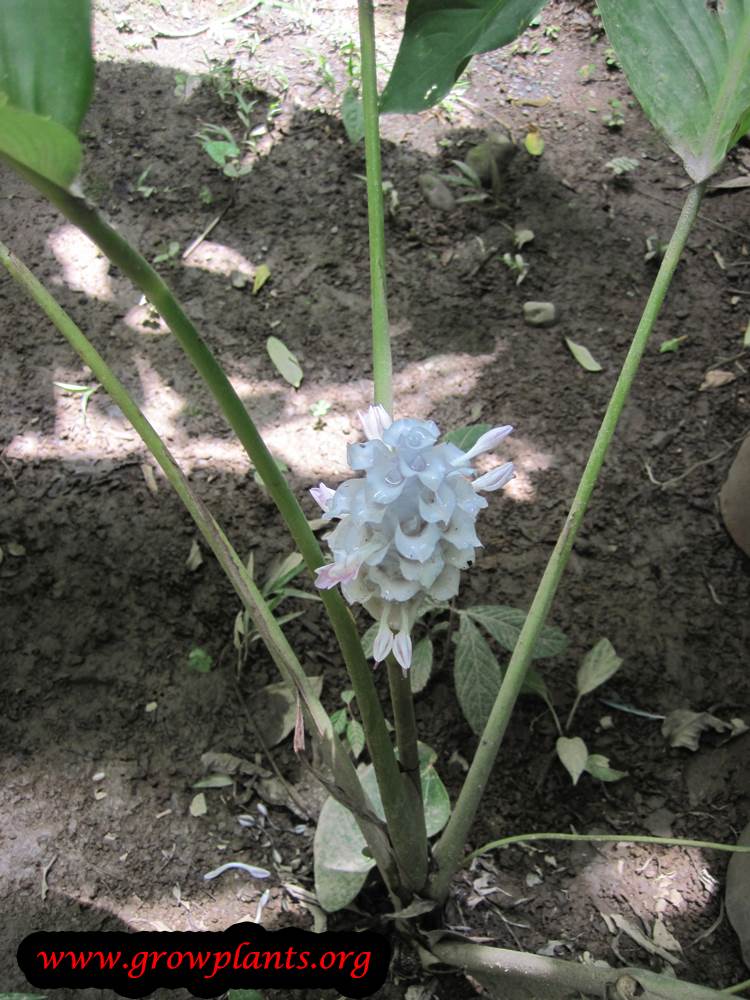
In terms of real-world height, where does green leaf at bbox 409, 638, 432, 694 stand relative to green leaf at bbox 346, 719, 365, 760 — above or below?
above

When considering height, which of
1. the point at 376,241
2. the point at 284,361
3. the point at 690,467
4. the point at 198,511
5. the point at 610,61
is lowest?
the point at 690,467

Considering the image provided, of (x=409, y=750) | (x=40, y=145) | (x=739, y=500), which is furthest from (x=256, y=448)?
(x=739, y=500)

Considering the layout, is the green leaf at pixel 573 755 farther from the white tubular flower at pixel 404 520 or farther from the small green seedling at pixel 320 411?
the small green seedling at pixel 320 411

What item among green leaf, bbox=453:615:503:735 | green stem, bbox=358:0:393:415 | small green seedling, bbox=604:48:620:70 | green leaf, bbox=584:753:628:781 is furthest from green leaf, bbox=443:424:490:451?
small green seedling, bbox=604:48:620:70

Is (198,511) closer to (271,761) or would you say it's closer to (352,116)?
(271,761)

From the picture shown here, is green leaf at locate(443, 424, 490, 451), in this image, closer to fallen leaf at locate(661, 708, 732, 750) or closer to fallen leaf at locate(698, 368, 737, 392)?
fallen leaf at locate(661, 708, 732, 750)

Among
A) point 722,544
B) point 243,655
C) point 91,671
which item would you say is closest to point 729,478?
point 722,544

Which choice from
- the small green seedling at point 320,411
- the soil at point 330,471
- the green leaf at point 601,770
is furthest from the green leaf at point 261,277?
the green leaf at point 601,770
